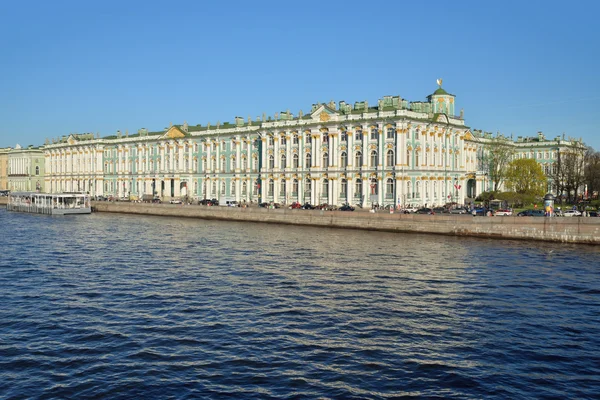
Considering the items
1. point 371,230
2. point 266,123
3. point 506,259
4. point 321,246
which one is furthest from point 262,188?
point 506,259

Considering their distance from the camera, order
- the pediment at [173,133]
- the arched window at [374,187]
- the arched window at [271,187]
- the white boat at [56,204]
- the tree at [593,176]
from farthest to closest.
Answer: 1. the pediment at [173,133]
2. the white boat at [56,204]
3. the tree at [593,176]
4. the arched window at [271,187]
5. the arched window at [374,187]

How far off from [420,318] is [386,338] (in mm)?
2990

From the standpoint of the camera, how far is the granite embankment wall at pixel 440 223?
43.0 meters

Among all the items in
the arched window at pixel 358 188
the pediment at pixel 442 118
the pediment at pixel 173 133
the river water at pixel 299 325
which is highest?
the pediment at pixel 173 133

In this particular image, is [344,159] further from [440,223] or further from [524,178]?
[524,178]

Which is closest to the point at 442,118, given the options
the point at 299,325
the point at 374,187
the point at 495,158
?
the point at 374,187

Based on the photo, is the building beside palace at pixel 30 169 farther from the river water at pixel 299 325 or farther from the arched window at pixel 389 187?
the river water at pixel 299 325

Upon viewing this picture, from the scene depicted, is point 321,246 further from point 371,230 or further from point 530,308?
point 530,308

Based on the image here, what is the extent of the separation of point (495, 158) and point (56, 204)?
217ft

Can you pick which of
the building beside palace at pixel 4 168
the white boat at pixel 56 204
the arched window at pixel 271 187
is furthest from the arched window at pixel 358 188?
the building beside palace at pixel 4 168

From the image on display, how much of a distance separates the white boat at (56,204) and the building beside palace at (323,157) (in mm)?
13869

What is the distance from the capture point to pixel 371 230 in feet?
176

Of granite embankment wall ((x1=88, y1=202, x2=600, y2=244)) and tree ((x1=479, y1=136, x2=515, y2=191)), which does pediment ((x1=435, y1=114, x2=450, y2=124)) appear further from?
granite embankment wall ((x1=88, y1=202, x2=600, y2=244))

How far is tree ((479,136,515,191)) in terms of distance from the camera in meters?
85.9
